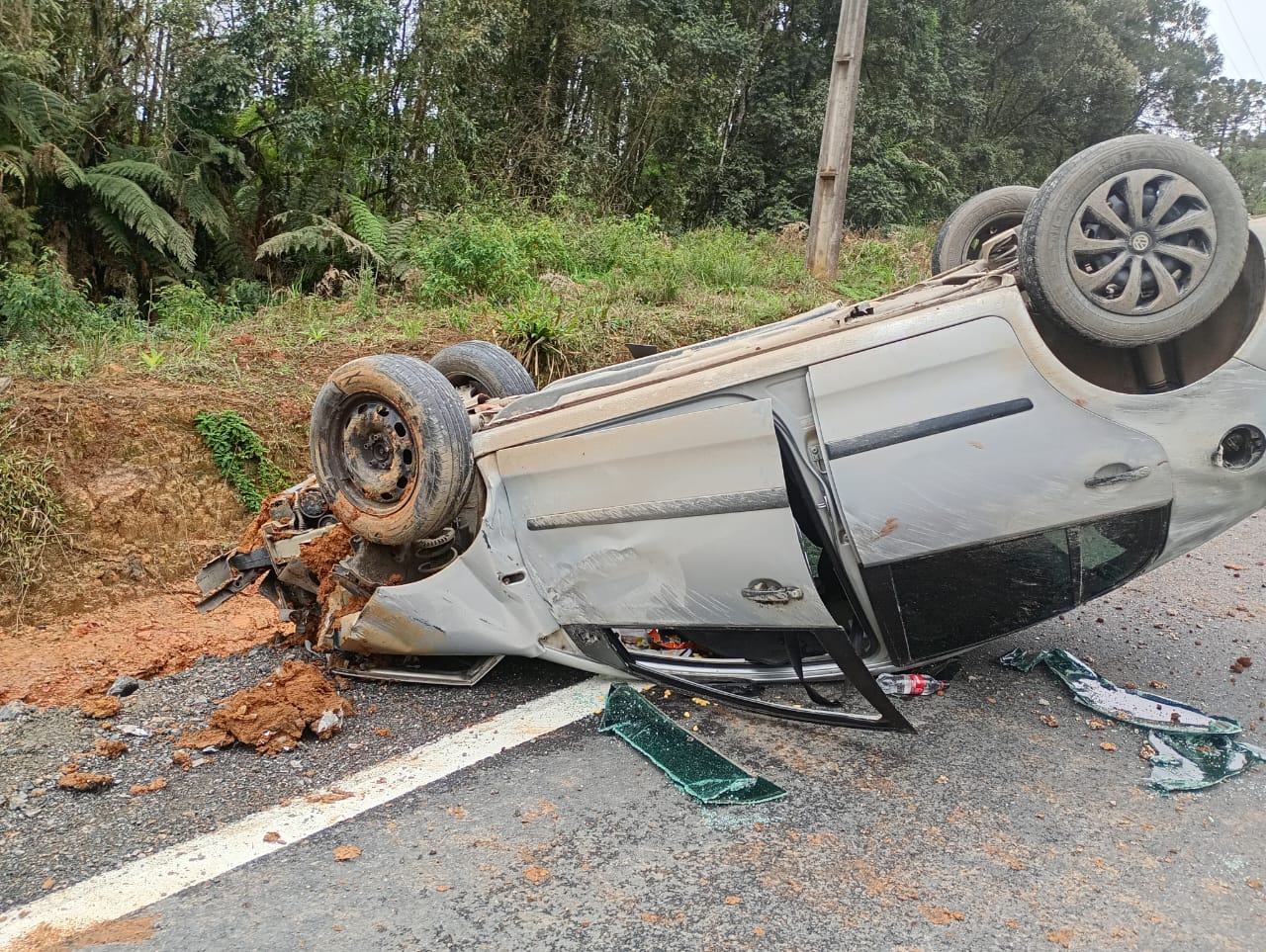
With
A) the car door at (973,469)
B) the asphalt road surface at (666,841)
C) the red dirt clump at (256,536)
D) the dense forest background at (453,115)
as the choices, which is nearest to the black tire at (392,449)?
the red dirt clump at (256,536)

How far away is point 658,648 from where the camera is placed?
3719mm

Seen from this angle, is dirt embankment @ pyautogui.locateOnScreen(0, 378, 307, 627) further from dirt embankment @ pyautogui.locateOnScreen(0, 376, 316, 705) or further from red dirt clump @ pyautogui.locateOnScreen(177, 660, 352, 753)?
red dirt clump @ pyautogui.locateOnScreen(177, 660, 352, 753)

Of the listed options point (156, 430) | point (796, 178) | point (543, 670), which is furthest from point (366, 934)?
point (796, 178)

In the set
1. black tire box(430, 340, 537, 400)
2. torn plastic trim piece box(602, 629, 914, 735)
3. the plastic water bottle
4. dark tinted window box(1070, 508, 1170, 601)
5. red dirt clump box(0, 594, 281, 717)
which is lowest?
red dirt clump box(0, 594, 281, 717)

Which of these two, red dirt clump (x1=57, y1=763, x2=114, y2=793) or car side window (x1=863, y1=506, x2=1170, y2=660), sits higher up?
car side window (x1=863, y1=506, x2=1170, y2=660)

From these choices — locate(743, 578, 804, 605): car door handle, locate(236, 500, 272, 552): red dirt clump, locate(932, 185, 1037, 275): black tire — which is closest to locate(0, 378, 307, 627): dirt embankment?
locate(236, 500, 272, 552): red dirt clump

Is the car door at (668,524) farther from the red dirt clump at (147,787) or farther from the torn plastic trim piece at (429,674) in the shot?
the red dirt clump at (147,787)

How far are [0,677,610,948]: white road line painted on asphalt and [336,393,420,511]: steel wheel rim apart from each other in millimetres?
896

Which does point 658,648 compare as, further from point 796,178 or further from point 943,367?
point 796,178

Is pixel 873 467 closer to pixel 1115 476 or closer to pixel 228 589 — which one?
pixel 1115 476

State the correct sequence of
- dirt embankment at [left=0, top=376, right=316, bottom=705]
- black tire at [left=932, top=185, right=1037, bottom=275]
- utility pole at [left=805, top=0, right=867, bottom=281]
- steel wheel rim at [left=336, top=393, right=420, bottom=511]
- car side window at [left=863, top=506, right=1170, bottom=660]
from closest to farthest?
car side window at [left=863, top=506, right=1170, bottom=660], steel wheel rim at [left=336, top=393, right=420, bottom=511], black tire at [left=932, top=185, right=1037, bottom=275], dirt embankment at [left=0, top=376, right=316, bottom=705], utility pole at [left=805, top=0, right=867, bottom=281]

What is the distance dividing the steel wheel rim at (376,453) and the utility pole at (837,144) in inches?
338

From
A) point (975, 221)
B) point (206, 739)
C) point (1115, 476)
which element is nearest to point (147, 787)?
point (206, 739)

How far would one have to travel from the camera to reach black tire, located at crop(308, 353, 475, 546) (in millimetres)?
3283
